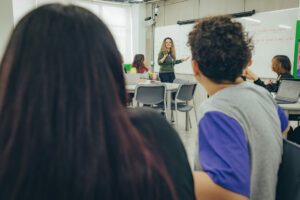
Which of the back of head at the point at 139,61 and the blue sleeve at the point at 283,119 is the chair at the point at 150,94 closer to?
the back of head at the point at 139,61

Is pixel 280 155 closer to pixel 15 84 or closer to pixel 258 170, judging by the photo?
pixel 258 170

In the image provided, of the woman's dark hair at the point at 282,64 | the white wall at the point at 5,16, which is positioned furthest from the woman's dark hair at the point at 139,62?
the white wall at the point at 5,16

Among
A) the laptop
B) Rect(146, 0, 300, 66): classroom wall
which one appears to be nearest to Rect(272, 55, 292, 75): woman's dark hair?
the laptop

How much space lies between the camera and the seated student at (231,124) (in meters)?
→ 0.76

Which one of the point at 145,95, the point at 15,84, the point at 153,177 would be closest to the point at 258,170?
the point at 153,177

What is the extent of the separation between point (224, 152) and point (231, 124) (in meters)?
0.09

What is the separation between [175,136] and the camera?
59 centimetres

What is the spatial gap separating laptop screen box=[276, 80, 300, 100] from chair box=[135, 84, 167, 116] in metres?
1.71

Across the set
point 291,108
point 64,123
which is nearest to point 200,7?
point 291,108

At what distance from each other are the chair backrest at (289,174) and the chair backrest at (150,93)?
3070 millimetres

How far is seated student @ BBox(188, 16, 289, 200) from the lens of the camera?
2.49 ft

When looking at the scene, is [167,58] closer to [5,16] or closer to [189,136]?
[189,136]

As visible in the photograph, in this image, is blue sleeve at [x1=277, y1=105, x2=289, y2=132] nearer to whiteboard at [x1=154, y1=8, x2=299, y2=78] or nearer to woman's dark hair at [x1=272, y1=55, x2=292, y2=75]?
woman's dark hair at [x1=272, y1=55, x2=292, y2=75]

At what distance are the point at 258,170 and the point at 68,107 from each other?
0.67 metres
